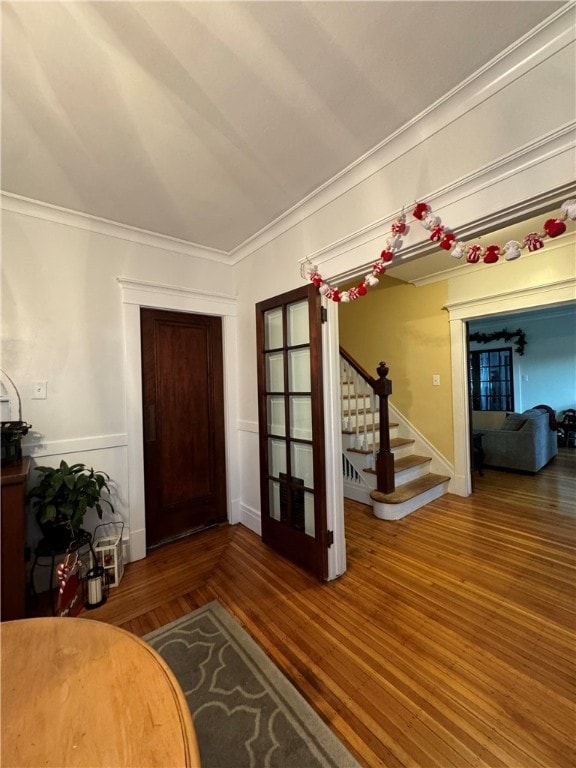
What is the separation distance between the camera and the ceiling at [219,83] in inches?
43.8

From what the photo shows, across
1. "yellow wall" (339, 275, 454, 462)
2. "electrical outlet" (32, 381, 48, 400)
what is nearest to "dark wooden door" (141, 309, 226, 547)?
"electrical outlet" (32, 381, 48, 400)

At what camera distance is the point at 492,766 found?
108cm

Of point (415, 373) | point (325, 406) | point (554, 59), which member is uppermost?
point (554, 59)

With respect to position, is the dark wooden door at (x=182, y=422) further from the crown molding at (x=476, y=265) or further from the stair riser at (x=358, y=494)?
the crown molding at (x=476, y=265)

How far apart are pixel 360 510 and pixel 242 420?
158cm

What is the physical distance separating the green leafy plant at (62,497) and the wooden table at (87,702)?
1149 mm

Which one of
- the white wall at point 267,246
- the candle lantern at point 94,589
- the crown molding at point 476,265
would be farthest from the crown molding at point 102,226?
the candle lantern at point 94,589

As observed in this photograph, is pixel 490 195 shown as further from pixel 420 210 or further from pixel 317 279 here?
pixel 317 279

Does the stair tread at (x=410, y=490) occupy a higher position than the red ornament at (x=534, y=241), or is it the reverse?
the red ornament at (x=534, y=241)

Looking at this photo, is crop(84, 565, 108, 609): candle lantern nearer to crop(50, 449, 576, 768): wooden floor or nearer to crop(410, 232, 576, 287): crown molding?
crop(50, 449, 576, 768): wooden floor

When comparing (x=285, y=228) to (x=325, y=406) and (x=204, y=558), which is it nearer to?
(x=325, y=406)

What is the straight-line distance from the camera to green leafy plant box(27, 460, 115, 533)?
1813 millimetres

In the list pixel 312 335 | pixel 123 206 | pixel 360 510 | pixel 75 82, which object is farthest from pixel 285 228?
pixel 360 510

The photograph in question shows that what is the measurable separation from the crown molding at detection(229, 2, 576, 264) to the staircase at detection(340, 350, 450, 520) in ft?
6.37
